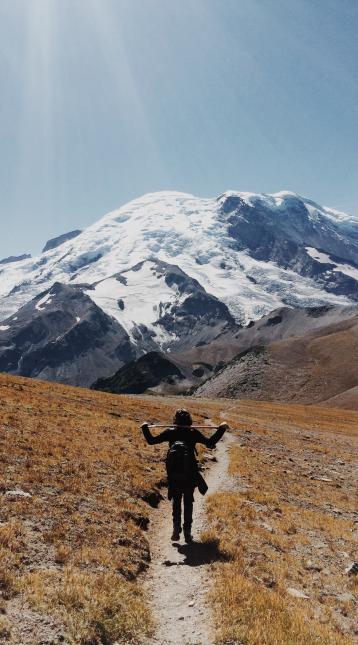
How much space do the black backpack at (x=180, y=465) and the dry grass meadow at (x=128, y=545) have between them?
2.04m

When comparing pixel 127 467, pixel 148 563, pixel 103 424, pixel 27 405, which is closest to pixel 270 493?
pixel 127 467

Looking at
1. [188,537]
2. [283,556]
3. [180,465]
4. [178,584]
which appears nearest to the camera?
[178,584]

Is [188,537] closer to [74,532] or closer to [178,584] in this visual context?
[178,584]

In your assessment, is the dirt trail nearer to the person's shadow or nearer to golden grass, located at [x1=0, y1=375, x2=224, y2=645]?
the person's shadow

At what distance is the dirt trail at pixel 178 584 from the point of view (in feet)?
31.9

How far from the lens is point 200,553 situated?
46.7 ft

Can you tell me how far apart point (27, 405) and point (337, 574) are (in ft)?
90.4

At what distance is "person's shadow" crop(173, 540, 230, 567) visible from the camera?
44.5 ft

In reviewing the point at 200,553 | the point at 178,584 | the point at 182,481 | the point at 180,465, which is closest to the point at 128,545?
the point at 200,553

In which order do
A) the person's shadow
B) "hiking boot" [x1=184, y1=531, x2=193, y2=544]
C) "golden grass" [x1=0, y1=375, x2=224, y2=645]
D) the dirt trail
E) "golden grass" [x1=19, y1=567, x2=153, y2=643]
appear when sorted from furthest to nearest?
"hiking boot" [x1=184, y1=531, x2=193, y2=544] < the person's shadow < the dirt trail < "golden grass" [x1=0, y1=375, x2=224, y2=645] < "golden grass" [x1=19, y1=567, x2=153, y2=643]

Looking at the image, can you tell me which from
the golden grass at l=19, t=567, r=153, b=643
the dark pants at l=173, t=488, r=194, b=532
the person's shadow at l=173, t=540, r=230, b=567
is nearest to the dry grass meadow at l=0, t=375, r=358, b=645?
the golden grass at l=19, t=567, r=153, b=643

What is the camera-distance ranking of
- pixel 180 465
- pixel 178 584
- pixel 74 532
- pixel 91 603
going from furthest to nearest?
pixel 180 465, pixel 74 532, pixel 178 584, pixel 91 603

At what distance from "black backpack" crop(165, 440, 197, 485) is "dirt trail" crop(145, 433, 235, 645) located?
196 cm

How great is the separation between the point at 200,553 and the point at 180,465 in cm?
256
